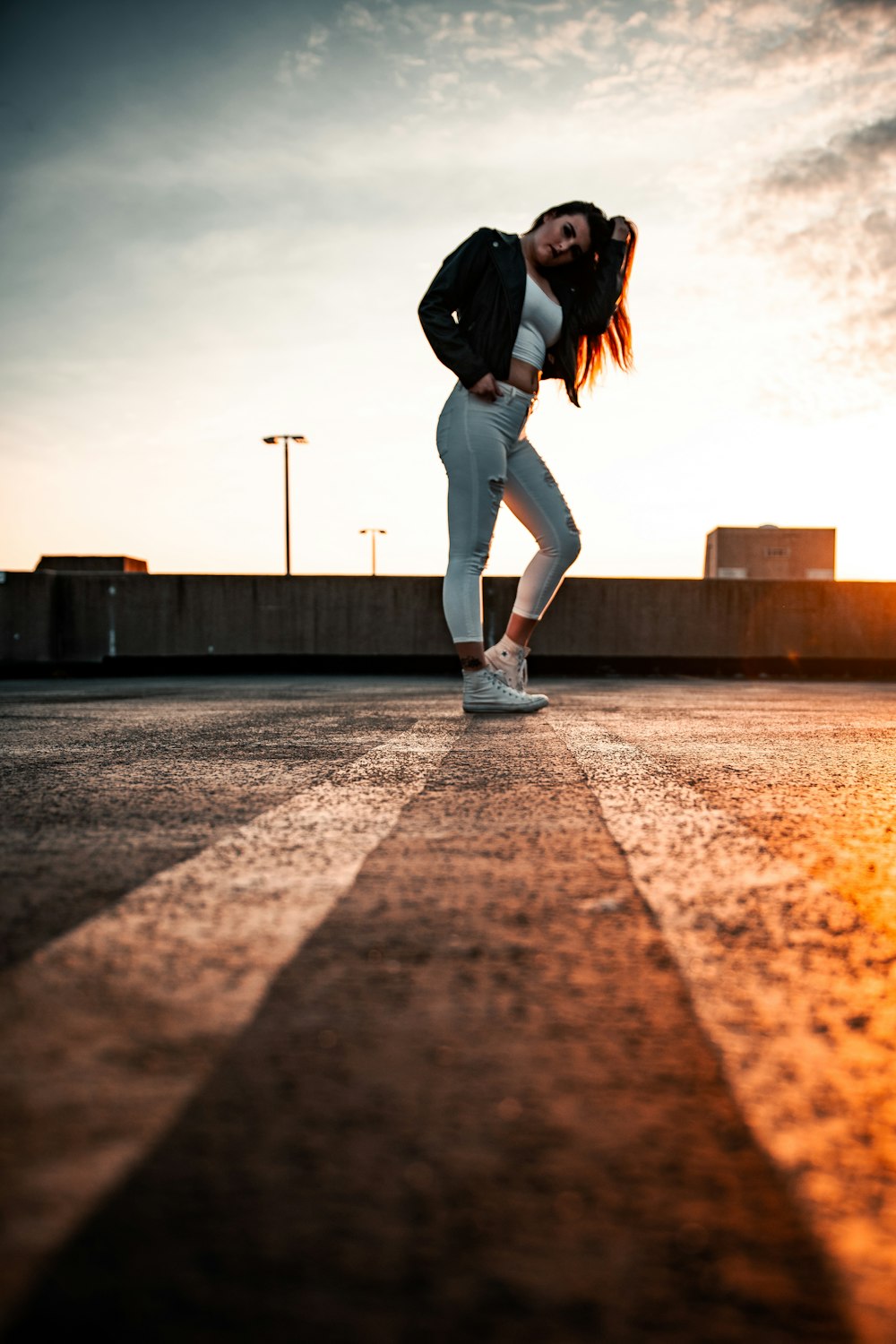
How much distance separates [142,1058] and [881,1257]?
0.64 meters

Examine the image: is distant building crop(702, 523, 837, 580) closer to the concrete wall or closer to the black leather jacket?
the concrete wall

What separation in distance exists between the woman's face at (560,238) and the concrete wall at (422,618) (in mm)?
10647

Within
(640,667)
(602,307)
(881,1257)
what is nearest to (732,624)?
(640,667)

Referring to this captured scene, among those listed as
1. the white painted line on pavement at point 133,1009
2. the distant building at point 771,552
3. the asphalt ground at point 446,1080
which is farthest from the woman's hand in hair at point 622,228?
the distant building at point 771,552

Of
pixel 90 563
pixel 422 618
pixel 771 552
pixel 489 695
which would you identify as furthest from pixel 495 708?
pixel 771 552

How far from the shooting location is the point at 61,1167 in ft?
2.63

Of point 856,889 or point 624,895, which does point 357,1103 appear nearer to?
point 624,895

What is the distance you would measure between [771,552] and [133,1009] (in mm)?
77608

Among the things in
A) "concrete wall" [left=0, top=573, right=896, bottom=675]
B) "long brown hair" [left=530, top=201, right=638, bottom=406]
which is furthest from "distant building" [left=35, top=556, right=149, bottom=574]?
"long brown hair" [left=530, top=201, right=638, bottom=406]

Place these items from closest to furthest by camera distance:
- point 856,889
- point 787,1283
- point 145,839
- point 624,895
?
point 787,1283
point 624,895
point 856,889
point 145,839

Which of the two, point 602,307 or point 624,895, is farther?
point 602,307

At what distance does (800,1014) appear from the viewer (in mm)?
1165

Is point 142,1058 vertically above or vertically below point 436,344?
below

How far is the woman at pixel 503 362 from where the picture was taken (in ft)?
17.7
